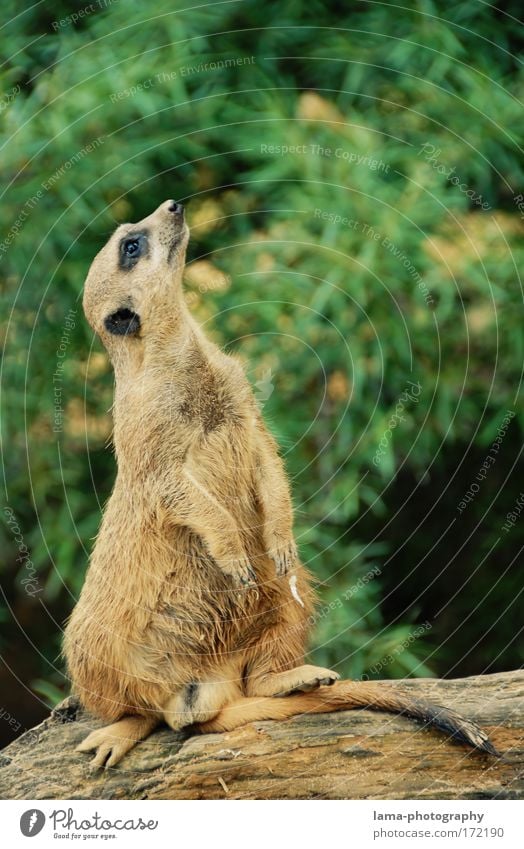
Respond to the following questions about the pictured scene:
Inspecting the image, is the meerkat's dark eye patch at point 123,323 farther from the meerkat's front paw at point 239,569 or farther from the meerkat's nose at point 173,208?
the meerkat's front paw at point 239,569

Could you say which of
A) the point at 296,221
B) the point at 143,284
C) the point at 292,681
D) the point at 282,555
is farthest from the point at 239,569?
the point at 296,221

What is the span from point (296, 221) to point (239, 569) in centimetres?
138

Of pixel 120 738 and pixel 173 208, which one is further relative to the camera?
pixel 120 738

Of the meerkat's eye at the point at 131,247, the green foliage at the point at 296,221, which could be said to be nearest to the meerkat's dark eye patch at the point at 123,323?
the meerkat's eye at the point at 131,247

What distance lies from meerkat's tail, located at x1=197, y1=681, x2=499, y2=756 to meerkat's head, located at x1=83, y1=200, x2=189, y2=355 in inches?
32.0

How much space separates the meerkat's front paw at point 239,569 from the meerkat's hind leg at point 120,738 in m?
0.43

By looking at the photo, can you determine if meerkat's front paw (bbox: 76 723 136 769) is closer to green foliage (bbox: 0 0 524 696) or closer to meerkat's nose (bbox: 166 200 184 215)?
green foliage (bbox: 0 0 524 696)

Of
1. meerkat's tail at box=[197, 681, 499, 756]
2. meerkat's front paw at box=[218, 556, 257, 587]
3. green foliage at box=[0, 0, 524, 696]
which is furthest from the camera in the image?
green foliage at box=[0, 0, 524, 696]

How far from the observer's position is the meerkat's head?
86.2 inches

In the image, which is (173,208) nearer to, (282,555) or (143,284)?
(143,284)

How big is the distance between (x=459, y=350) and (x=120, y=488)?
161 cm

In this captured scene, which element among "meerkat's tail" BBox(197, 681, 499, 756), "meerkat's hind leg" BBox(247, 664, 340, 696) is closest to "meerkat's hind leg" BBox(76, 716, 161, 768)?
"meerkat's tail" BBox(197, 681, 499, 756)

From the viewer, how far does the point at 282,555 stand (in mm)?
2213

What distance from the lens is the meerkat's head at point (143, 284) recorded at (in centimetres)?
219
